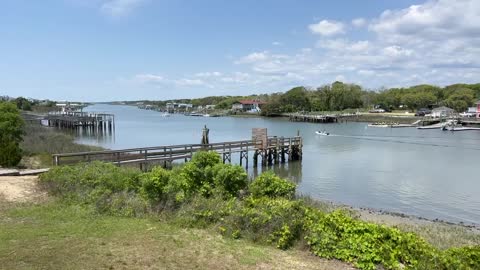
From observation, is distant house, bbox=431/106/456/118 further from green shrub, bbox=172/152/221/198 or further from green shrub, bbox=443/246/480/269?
green shrub, bbox=443/246/480/269

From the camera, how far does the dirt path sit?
43.9ft

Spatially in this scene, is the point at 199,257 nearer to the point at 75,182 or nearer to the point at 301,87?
the point at 75,182

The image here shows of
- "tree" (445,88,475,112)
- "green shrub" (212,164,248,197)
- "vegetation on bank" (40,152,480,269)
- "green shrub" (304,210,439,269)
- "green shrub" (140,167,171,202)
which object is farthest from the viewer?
"tree" (445,88,475,112)

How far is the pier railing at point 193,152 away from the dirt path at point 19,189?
3.54 m

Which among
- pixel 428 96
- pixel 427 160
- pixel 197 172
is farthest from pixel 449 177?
pixel 428 96

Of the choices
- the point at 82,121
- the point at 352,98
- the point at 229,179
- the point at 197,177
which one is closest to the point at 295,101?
the point at 352,98

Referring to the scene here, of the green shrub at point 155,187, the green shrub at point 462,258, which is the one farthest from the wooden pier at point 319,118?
the green shrub at point 462,258

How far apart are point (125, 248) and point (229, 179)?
14.8 ft

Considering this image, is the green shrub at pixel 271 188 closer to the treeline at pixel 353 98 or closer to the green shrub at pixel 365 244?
the green shrub at pixel 365 244

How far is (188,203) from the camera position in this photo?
37.8 ft

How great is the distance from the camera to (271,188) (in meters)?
12.1

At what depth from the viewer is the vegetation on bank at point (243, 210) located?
7918 millimetres

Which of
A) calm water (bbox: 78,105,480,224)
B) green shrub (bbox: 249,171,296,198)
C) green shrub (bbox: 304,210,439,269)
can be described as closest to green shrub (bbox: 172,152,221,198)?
green shrub (bbox: 249,171,296,198)

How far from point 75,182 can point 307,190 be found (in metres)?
14.4
